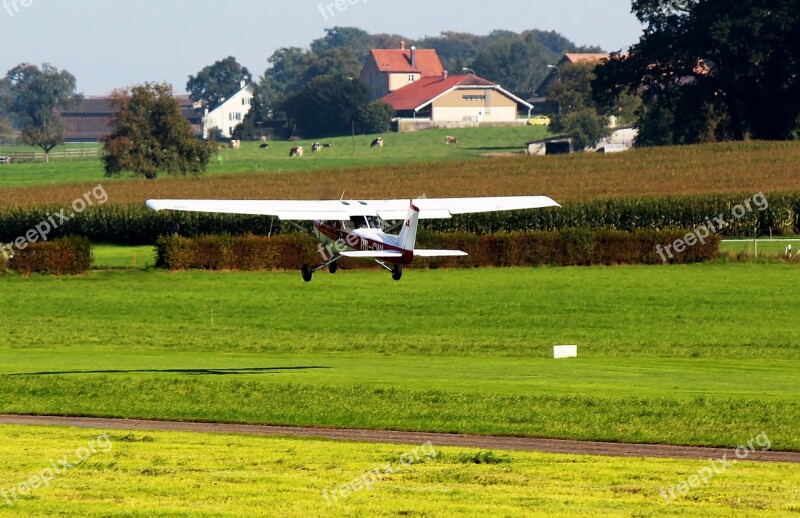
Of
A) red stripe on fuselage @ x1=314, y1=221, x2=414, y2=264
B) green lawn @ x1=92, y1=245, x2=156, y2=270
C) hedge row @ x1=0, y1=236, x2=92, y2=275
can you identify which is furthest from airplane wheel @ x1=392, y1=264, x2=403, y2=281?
green lawn @ x1=92, y1=245, x2=156, y2=270

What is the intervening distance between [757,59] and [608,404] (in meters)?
107

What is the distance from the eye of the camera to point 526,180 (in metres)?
120

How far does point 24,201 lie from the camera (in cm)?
10806

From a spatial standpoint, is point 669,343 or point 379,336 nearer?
point 669,343

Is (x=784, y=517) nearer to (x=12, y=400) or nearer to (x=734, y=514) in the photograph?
(x=734, y=514)

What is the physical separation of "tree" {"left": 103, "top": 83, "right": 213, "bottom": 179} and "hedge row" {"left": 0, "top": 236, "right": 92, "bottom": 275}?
65363 millimetres

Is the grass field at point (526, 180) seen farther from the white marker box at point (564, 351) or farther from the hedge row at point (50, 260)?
the white marker box at point (564, 351)

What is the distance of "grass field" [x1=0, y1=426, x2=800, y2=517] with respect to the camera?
22.7m

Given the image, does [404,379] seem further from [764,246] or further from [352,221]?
[764,246]

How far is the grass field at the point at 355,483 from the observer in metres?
22.7

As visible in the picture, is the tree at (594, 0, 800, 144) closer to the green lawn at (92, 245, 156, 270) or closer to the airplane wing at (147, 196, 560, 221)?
the green lawn at (92, 245, 156, 270)

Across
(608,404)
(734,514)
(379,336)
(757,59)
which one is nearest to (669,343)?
(379,336)

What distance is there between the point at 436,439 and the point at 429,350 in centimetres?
1947

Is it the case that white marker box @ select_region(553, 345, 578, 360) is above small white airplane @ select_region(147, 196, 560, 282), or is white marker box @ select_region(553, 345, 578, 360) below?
below
